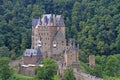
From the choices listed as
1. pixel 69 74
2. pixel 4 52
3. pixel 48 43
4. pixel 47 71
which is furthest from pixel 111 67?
pixel 4 52

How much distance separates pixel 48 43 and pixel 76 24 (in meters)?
29.0

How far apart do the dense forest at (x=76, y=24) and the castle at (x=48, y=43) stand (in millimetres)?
7534

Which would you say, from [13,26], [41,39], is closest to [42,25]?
[41,39]

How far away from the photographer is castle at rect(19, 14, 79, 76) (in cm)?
8744

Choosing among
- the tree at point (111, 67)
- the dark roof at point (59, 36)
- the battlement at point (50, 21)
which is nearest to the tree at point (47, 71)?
the dark roof at point (59, 36)

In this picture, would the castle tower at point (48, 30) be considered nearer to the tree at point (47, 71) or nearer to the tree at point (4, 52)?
the tree at point (4, 52)

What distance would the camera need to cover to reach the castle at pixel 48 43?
287 ft

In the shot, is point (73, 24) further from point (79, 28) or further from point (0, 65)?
point (0, 65)

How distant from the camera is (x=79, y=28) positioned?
117812mm

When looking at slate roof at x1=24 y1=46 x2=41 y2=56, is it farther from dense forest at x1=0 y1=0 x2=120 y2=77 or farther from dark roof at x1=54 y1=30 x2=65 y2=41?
dense forest at x1=0 y1=0 x2=120 y2=77

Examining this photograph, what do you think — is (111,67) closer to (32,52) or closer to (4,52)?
(32,52)

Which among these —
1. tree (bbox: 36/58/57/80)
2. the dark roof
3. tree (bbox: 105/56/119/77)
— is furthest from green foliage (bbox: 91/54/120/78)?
tree (bbox: 36/58/57/80)

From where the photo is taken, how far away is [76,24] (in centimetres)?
11856

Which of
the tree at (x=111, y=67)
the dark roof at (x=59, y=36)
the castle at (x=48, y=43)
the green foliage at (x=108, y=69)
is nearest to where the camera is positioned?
the green foliage at (x=108, y=69)
